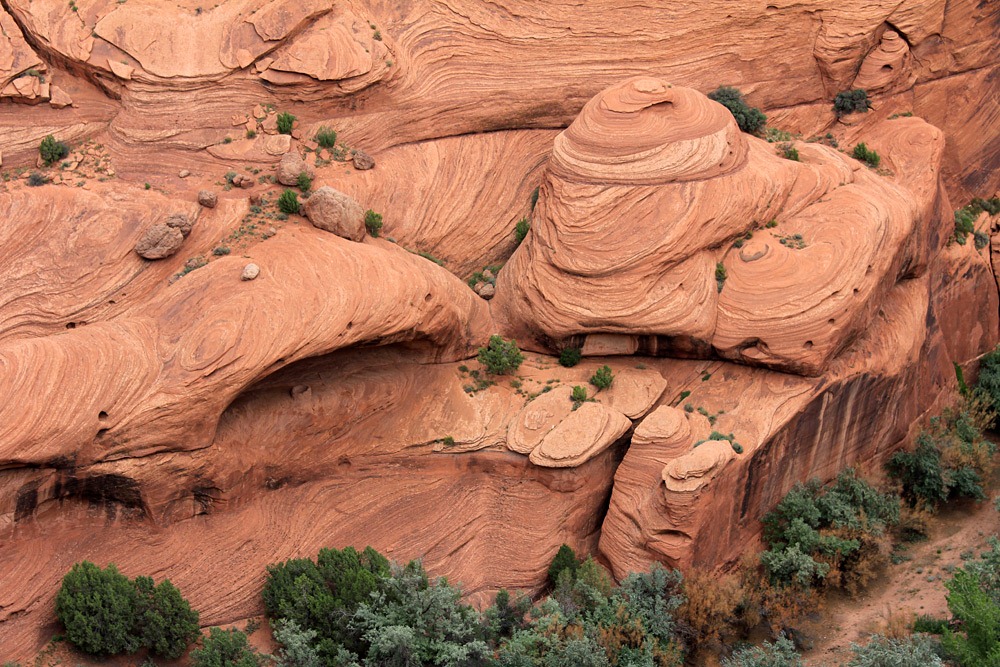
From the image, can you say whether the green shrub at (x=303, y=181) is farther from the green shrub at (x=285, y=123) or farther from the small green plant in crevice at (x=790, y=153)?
the small green plant in crevice at (x=790, y=153)

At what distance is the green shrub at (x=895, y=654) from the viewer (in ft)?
102

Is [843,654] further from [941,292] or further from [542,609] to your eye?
[941,292]

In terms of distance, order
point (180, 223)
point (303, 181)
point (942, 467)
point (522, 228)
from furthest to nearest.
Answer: point (522, 228) → point (942, 467) → point (303, 181) → point (180, 223)

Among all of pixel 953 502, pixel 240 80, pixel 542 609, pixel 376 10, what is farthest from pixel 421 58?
pixel 953 502

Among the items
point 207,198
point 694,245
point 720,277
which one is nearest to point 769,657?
point 720,277

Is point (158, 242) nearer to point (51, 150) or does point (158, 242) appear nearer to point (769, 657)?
point (51, 150)

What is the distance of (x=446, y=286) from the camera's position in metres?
37.4

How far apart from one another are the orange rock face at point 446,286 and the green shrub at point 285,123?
0.56 feet

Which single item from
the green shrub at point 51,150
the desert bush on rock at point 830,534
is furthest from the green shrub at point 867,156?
the green shrub at point 51,150

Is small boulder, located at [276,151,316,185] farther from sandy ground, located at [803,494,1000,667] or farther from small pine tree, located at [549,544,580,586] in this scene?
sandy ground, located at [803,494,1000,667]

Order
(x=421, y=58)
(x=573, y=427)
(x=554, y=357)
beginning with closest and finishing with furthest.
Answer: (x=573, y=427), (x=554, y=357), (x=421, y=58)

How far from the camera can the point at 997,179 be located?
149 feet

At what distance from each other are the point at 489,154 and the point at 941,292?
15367 mm

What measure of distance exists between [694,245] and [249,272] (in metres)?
12.5
